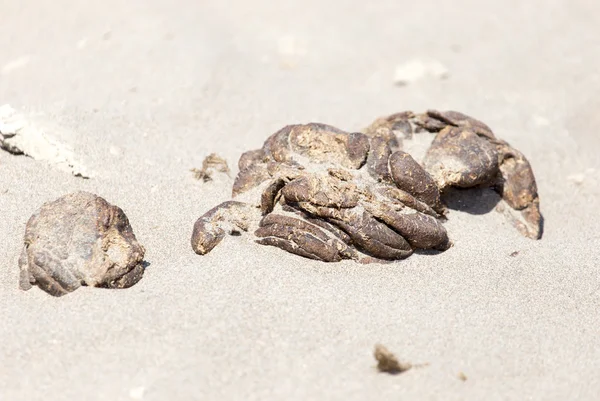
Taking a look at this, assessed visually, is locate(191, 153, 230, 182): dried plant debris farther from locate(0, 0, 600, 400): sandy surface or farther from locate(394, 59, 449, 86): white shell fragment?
locate(394, 59, 449, 86): white shell fragment

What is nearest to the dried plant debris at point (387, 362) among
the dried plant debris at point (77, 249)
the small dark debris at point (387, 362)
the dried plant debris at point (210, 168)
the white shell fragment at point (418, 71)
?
the small dark debris at point (387, 362)

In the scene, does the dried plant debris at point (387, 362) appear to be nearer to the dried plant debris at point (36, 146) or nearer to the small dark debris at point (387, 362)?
the small dark debris at point (387, 362)

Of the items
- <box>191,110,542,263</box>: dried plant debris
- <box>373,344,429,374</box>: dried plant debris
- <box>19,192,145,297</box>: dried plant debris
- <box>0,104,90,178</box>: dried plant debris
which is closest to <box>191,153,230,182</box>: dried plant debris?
<box>191,110,542,263</box>: dried plant debris

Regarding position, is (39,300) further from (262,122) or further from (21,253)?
(262,122)

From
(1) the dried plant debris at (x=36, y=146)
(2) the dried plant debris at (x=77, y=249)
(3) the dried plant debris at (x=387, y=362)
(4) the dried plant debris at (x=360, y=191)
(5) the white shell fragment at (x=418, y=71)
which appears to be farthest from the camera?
(5) the white shell fragment at (x=418, y=71)

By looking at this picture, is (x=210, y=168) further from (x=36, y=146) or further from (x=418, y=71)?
(x=418, y=71)

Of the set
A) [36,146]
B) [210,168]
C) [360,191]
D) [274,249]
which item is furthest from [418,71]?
[36,146]
